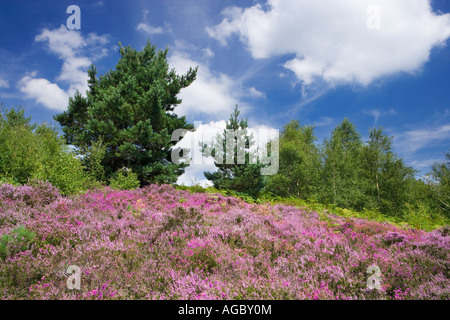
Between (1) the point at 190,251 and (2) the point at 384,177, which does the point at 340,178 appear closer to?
(2) the point at 384,177

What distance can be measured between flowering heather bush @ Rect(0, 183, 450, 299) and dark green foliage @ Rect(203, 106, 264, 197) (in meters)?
11.5

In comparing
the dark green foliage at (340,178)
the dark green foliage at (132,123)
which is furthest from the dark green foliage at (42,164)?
the dark green foliage at (340,178)

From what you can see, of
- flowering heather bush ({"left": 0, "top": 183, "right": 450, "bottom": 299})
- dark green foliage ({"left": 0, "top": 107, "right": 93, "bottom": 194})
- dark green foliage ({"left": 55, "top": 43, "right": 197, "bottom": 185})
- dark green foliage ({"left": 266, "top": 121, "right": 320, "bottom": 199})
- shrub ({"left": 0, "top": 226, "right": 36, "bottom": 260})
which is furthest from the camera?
dark green foliage ({"left": 266, "top": 121, "right": 320, "bottom": 199})

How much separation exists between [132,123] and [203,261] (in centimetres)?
1591

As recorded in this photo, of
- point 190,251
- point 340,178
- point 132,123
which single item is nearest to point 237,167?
point 132,123

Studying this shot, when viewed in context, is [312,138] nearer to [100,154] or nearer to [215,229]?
[100,154]

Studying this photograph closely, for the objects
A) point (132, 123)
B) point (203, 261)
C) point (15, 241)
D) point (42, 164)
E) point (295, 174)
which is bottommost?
point (203, 261)

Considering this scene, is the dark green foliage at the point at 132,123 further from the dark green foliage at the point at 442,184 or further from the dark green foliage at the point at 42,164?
the dark green foliage at the point at 442,184

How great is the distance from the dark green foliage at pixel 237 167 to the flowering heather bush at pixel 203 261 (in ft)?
37.7

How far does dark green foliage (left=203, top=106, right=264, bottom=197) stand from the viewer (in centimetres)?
1662

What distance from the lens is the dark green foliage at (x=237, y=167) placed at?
16625 millimetres

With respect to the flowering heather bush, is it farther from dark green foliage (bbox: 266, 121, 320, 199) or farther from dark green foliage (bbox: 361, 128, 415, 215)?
dark green foliage (bbox: 361, 128, 415, 215)

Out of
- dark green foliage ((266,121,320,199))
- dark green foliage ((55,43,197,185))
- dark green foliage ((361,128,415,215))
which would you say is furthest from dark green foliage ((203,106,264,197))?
dark green foliage ((361,128,415,215))

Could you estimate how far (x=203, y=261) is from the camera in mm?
3346
